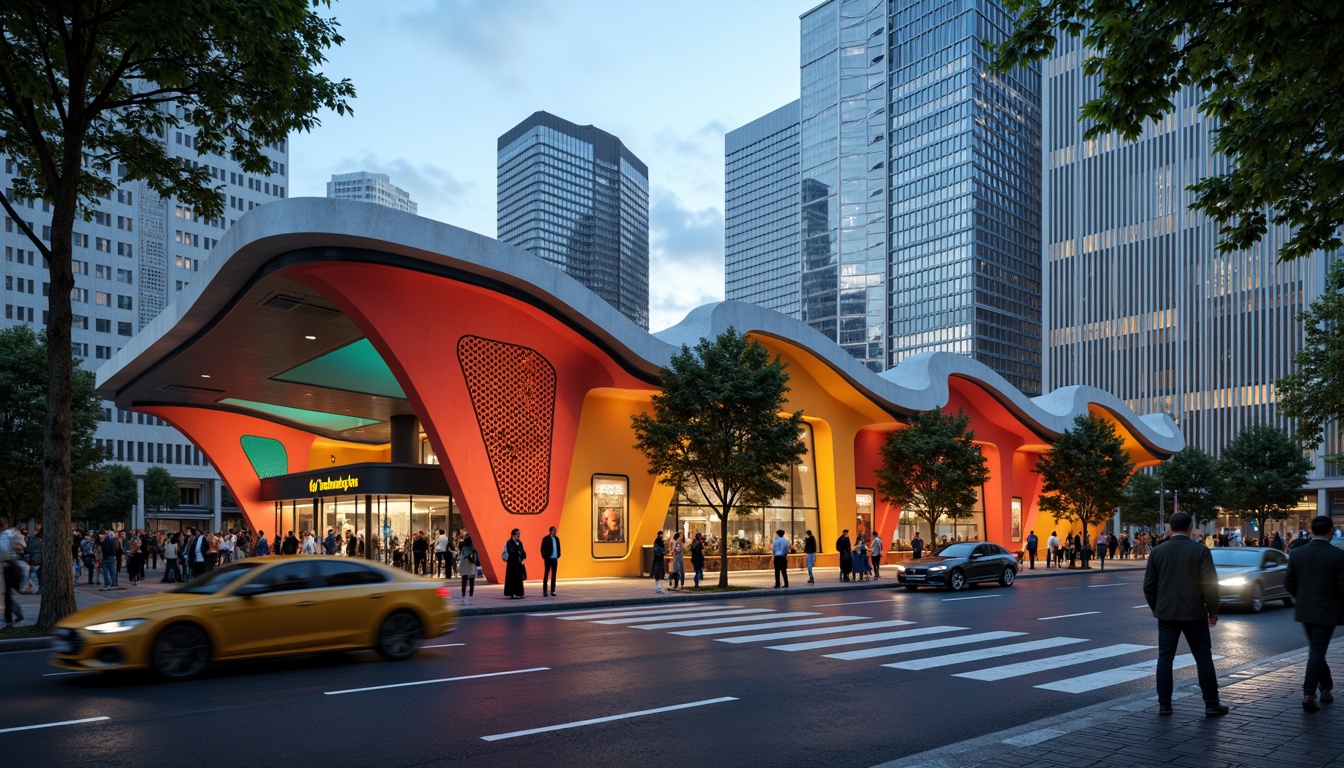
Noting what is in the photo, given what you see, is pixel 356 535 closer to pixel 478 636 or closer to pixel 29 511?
pixel 29 511

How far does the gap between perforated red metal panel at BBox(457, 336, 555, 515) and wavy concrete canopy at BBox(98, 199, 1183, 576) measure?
0.16 feet

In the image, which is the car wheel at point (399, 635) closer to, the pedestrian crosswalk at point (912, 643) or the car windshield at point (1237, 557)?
the pedestrian crosswalk at point (912, 643)

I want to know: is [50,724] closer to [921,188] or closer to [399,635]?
[399,635]

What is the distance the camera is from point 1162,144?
105938 mm

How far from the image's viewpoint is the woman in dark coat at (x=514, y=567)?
2342cm

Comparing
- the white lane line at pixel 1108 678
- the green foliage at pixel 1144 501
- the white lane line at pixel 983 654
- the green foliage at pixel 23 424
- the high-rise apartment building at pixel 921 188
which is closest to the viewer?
the white lane line at pixel 1108 678

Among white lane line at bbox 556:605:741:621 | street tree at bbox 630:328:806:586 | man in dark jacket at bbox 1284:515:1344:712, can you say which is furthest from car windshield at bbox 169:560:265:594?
street tree at bbox 630:328:806:586

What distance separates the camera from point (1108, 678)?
11.4m

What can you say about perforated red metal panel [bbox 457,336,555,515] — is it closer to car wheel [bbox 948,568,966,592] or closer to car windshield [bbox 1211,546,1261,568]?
car wheel [bbox 948,568,966,592]

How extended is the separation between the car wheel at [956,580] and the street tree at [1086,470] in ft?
58.1

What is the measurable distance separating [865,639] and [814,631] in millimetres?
1388

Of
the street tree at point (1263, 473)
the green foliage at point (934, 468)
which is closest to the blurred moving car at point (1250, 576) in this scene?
the green foliage at point (934, 468)

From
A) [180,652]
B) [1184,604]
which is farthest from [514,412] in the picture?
[1184,604]

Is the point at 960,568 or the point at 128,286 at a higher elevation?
the point at 128,286
